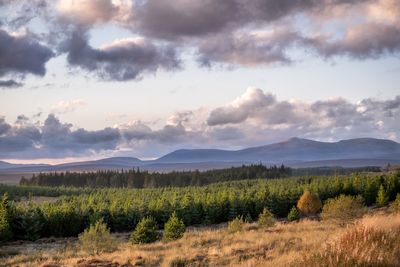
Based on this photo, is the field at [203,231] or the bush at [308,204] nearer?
the field at [203,231]

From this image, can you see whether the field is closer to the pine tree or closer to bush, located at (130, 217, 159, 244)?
the pine tree

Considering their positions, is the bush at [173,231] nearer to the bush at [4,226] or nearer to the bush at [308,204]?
the bush at [4,226]

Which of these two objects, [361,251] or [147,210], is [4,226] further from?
[361,251]

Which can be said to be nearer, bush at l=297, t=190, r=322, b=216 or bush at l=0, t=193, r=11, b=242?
bush at l=0, t=193, r=11, b=242

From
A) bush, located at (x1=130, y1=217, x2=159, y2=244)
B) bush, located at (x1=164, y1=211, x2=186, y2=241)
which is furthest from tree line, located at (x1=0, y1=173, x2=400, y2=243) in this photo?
bush, located at (x1=164, y1=211, x2=186, y2=241)

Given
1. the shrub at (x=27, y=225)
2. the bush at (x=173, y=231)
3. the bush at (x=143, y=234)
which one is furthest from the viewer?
the shrub at (x=27, y=225)

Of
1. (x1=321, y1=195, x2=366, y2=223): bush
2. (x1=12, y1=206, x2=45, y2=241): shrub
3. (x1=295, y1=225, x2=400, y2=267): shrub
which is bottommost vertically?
(x1=12, y1=206, x2=45, y2=241): shrub

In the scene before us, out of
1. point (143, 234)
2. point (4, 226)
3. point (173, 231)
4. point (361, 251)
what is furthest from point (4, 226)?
point (361, 251)

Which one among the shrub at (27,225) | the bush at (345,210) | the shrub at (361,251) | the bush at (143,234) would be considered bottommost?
the shrub at (27,225)

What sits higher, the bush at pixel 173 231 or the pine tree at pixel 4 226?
the bush at pixel 173 231

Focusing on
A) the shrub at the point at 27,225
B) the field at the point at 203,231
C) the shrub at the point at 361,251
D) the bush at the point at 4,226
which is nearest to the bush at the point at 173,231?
the field at the point at 203,231

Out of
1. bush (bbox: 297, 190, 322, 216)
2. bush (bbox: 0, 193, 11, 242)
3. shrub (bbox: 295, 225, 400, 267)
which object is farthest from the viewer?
bush (bbox: 297, 190, 322, 216)

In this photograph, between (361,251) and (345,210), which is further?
(345,210)

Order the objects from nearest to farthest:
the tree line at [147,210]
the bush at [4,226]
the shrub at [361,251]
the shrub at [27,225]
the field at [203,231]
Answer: the shrub at [361,251] < the field at [203,231] < the bush at [4,226] < the shrub at [27,225] < the tree line at [147,210]
